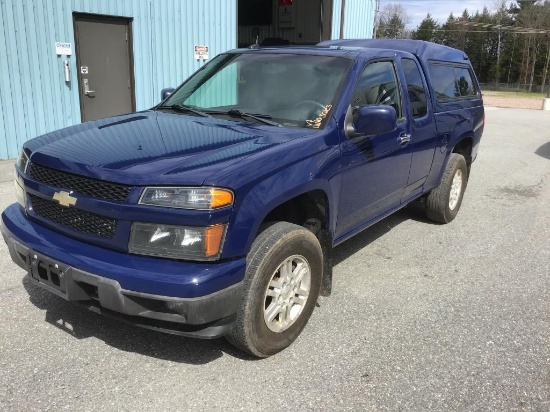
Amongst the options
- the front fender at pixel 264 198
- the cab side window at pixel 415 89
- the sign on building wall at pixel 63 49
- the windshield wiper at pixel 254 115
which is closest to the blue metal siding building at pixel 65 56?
the sign on building wall at pixel 63 49

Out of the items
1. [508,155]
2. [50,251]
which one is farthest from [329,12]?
[50,251]

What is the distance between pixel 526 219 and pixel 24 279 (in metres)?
5.55

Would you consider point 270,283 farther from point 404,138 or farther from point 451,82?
point 451,82

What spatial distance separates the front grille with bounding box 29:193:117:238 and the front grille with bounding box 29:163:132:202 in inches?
4.4

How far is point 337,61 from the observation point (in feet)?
12.2

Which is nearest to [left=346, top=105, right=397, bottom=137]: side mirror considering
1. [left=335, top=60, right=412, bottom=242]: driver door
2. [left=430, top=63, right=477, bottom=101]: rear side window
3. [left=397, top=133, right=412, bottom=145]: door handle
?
[left=335, top=60, right=412, bottom=242]: driver door

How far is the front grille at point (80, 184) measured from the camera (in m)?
2.54

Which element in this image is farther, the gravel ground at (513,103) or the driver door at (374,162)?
the gravel ground at (513,103)

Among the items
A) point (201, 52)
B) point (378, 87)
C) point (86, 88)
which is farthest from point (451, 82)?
point (201, 52)

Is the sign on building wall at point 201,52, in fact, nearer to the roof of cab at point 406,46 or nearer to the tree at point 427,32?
the roof of cab at point 406,46

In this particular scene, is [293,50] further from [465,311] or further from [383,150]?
[465,311]

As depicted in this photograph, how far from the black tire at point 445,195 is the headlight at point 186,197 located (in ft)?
12.0

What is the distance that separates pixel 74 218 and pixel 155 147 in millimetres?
593

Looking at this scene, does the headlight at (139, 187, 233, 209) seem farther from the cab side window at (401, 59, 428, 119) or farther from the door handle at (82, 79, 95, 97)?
the door handle at (82, 79, 95, 97)
